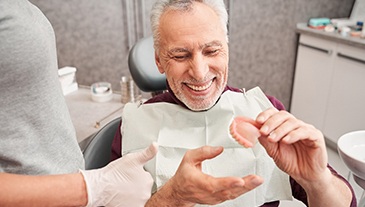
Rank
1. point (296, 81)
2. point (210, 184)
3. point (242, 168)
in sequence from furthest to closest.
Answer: point (296, 81), point (242, 168), point (210, 184)

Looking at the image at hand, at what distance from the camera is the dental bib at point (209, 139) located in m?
1.21

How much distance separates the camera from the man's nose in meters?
1.12

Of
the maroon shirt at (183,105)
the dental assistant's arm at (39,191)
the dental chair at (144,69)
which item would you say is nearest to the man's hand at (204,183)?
the dental assistant's arm at (39,191)

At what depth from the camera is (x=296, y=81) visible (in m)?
3.38

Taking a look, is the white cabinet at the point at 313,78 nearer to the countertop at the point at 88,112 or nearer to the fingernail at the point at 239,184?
the countertop at the point at 88,112

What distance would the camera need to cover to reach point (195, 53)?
1.13 m

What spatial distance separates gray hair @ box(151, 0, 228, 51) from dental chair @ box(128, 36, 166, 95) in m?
0.69

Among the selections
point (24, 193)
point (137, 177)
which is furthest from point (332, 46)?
point (24, 193)

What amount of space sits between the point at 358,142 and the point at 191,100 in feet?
2.50

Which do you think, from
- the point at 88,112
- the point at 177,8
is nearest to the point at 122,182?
the point at 177,8

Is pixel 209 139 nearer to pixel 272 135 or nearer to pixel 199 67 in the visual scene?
pixel 199 67

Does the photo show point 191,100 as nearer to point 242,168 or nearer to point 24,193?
point 242,168

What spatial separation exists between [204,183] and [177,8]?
2.10ft

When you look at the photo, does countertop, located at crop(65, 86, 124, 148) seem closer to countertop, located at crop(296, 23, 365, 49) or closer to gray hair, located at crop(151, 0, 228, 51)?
gray hair, located at crop(151, 0, 228, 51)
